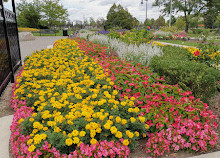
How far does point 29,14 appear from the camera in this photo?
31.6m

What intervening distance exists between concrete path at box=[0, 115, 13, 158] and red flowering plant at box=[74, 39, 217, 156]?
177 cm

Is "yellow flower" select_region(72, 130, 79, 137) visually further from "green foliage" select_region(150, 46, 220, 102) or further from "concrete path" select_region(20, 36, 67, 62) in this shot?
"concrete path" select_region(20, 36, 67, 62)

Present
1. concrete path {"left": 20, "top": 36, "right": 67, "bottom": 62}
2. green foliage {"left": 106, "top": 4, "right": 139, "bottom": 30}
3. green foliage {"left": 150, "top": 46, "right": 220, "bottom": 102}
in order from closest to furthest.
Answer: green foliage {"left": 150, "top": 46, "right": 220, "bottom": 102} < concrete path {"left": 20, "top": 36, "right": 67, "bottom": 62} < green foliage {"left": 106, "top": 4, "right": 139, "bottom": 30}

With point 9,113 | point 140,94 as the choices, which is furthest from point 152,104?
point 9,113

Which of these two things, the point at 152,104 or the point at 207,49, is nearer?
the point at 152,104

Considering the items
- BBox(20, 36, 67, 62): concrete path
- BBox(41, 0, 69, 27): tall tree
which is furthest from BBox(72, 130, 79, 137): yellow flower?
BBox(41, 0, 69, 27): tall tree

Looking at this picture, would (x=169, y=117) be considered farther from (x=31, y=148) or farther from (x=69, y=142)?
(x=31, y=148)

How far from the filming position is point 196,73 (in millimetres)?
3436

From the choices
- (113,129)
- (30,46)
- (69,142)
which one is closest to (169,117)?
(113,129)

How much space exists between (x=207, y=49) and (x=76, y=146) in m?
4.48

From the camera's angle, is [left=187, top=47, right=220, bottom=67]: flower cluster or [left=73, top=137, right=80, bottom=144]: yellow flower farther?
[left=187, top=47, right=220, bottom=67]: flower cluster

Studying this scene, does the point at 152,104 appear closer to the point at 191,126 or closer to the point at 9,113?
the point at 191,126

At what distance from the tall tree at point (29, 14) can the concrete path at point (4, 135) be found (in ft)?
108

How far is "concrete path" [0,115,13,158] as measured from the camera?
2.15 meters
